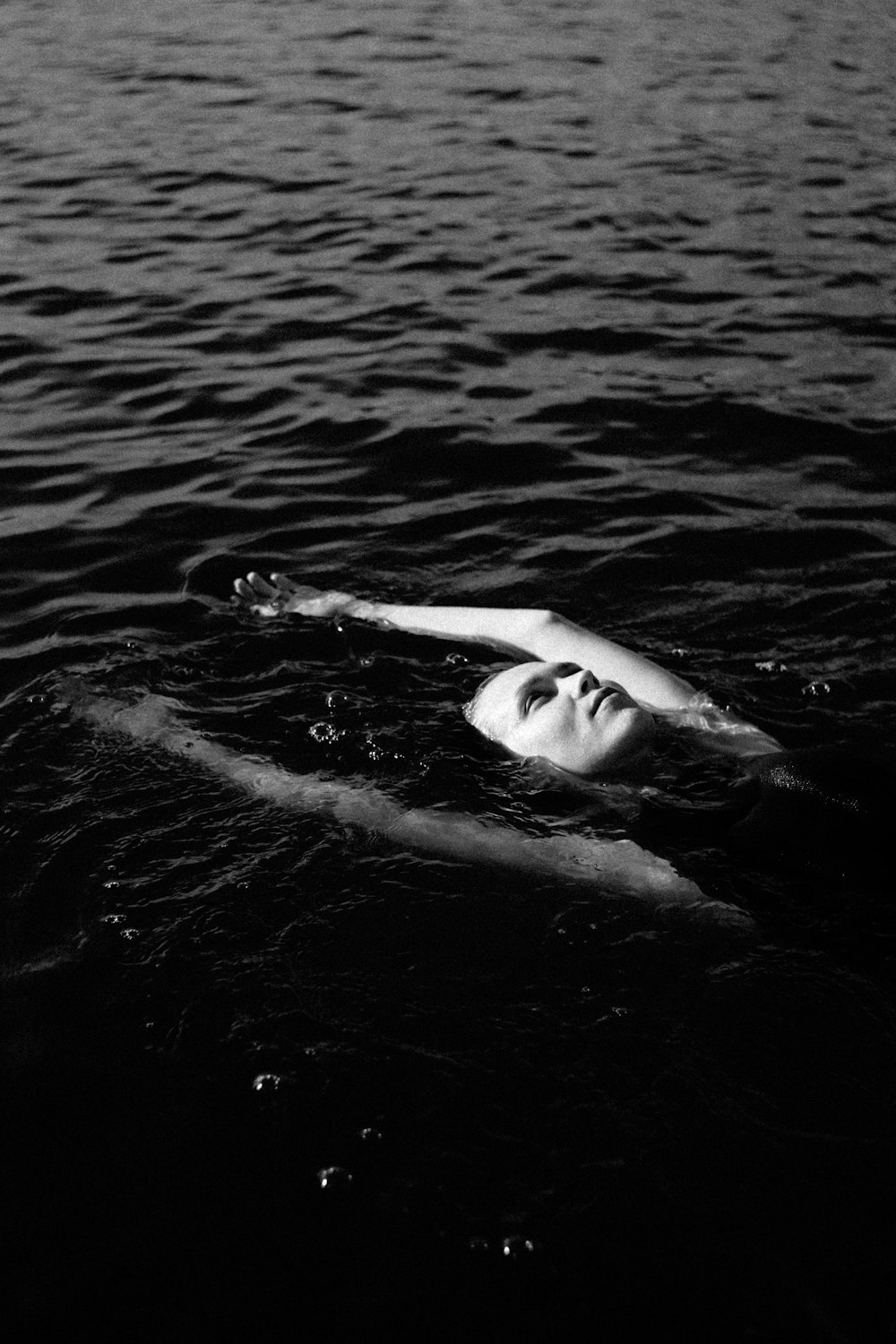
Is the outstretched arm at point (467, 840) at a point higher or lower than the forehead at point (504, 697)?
lower

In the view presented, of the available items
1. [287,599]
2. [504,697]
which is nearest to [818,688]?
[504,697]

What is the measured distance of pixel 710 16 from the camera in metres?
20.7

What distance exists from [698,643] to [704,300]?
5268 mm

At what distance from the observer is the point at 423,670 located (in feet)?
21.1

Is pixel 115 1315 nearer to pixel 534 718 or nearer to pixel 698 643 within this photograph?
pixel 534 718

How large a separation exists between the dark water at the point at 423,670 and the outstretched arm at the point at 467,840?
11 cm

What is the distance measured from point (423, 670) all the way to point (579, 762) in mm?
1305

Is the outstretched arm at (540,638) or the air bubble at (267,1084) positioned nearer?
the air bubble at (267,1084)

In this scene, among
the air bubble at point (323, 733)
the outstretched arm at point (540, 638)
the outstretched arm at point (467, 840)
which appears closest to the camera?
the outstretched arm at point (467, 840)

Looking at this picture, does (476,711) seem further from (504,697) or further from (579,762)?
(579,762)

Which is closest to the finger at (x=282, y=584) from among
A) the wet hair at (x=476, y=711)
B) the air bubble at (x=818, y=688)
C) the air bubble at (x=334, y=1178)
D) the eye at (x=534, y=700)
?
the wet hair at (x=476, y=711)

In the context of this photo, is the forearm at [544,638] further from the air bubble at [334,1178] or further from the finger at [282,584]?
the air bubble at [334,1178]

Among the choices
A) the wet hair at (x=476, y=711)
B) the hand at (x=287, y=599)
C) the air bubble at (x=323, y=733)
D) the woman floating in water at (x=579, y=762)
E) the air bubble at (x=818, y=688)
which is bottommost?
the hand at (x=287, y=599)

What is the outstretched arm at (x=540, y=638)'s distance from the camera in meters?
5.62
